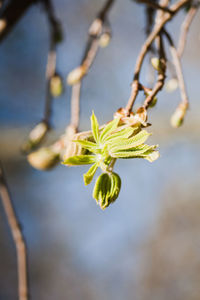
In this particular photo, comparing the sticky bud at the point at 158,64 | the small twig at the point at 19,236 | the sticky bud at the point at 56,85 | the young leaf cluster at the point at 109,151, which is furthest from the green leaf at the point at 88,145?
the sticky bud at the point at 56,85

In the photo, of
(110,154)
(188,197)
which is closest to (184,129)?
(188,197)

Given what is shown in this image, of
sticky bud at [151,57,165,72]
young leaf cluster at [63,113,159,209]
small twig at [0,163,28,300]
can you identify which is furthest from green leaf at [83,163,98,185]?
small twig at [0,163,28,300]

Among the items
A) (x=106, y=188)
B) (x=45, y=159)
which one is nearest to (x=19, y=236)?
(x=45, y=159)

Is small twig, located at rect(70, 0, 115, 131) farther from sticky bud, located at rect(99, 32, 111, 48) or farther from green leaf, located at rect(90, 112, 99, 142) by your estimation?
green leaf, located at rect(90, 112, 99, 142)

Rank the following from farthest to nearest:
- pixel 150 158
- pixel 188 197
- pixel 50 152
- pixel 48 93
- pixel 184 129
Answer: pixel 188 197 → pixel 184 129 → pixel 48 93 → pixel 50 152 → pixel 150 158

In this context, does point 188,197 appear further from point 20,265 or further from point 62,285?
point 20,265

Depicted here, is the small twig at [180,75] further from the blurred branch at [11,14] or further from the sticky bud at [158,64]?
the blurred branch at [11,14]
